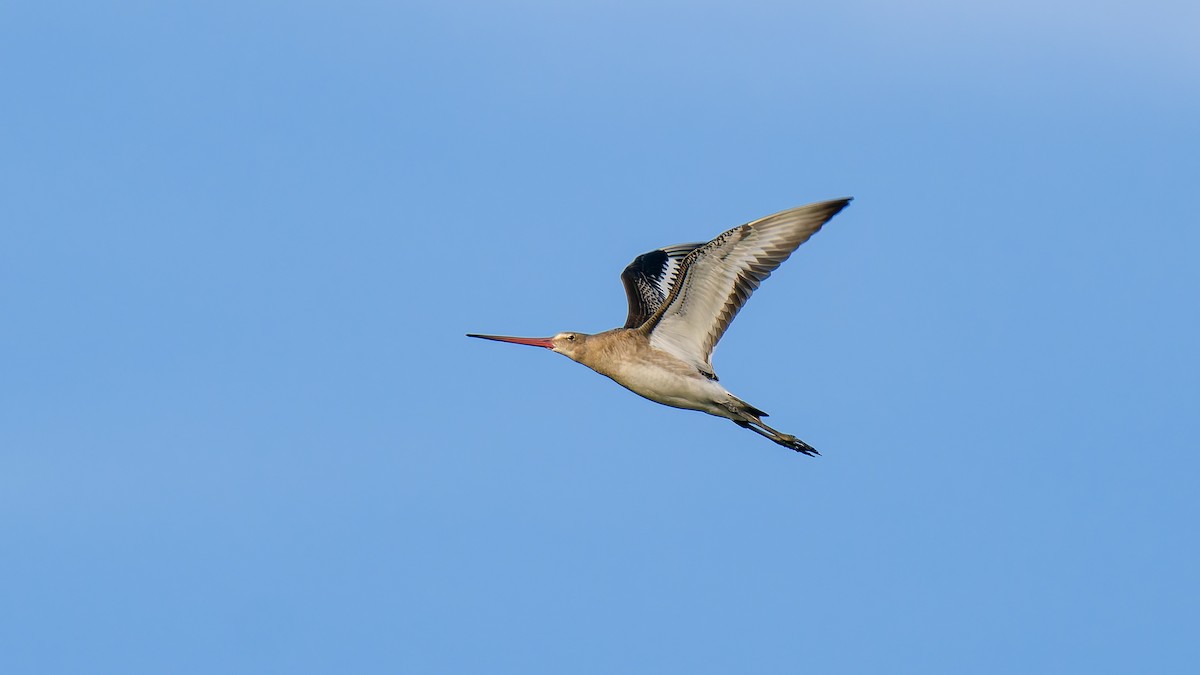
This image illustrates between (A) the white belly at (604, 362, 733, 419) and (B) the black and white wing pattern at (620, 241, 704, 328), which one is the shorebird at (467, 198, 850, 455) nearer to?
(A) the white belly at (604, 362, 733, 419)

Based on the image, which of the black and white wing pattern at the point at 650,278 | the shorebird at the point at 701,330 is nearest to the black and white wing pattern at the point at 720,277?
the shorebird at the point at 701,330

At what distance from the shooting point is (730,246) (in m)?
19.2

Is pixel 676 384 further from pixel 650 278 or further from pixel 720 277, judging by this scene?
pixel 650 278

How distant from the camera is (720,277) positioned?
19.6m

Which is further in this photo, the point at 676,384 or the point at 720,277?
the point at 676,384

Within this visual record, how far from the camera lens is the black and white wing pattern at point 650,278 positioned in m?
22.1

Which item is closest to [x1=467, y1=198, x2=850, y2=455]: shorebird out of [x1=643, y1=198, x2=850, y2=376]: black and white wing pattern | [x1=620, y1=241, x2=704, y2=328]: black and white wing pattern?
[x1=643, y1=198, x2=850, y2=376]: black and white wing pattern

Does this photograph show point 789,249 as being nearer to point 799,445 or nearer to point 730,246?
point 730,246

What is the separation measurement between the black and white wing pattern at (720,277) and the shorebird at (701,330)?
12mm

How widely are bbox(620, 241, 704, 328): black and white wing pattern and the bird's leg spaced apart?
221cm

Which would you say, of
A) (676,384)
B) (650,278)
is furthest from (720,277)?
(650,278)

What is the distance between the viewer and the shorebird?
1909 centimetres

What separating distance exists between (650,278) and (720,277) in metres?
3.12

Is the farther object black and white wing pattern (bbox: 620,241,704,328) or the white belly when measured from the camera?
black and white wing pattern (bbox: 620,241,704,328)
